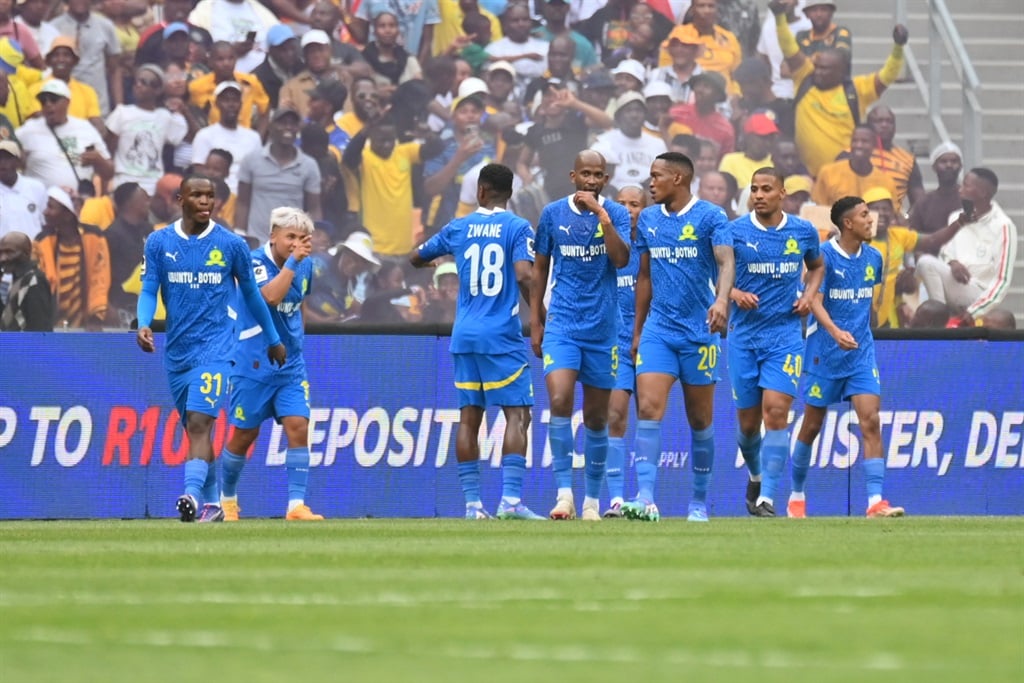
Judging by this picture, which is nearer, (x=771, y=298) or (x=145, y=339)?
(x=145, y=339)

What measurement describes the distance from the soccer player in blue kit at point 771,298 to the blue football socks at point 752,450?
0.26m

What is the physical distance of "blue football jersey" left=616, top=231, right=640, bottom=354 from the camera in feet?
47.6

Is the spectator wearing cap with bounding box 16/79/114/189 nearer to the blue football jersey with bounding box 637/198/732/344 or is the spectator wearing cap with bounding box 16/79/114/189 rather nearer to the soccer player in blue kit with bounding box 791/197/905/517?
the soccer player in blue kit with bounding box 791/197/905/517

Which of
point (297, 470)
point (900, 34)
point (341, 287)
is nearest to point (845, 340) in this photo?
point (297, 470)

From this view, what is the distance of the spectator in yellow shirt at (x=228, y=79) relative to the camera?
819 inches

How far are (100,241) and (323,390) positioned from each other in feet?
13.5

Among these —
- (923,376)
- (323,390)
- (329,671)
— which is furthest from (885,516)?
(329,671)

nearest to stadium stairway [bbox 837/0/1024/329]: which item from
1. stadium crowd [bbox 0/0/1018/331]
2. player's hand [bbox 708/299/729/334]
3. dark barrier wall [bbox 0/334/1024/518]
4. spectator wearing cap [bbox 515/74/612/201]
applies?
stadium crowd [bbox 0/0/1018/331]

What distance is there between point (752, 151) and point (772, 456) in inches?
328

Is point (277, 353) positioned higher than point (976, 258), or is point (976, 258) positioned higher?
point (976, 258)

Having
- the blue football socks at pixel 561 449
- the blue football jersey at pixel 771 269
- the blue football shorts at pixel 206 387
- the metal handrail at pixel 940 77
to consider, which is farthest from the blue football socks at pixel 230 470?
the metal handrail at pixel 940 77

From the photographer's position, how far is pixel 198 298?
13.0m

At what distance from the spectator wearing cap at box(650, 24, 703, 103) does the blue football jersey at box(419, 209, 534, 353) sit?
931cm

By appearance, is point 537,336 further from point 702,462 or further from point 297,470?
point 297,470
